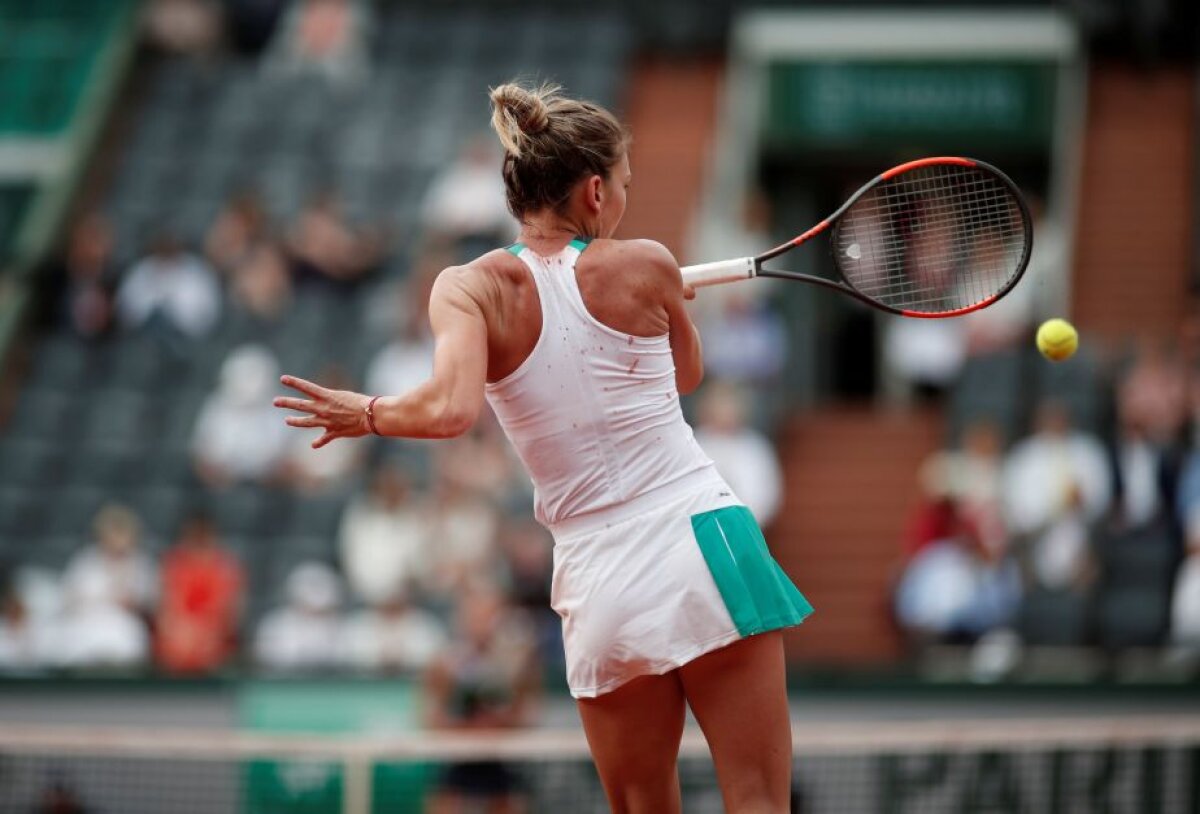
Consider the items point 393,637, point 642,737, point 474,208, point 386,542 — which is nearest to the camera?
point 642,737

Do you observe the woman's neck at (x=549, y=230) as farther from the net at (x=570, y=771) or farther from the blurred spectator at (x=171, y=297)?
the blurred spectator at (x=171, y=297)

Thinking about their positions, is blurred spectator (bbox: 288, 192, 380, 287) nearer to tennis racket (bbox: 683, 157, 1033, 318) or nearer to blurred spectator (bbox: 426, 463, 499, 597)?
blurred spectator (bbox: 426, 463, 499, 597)

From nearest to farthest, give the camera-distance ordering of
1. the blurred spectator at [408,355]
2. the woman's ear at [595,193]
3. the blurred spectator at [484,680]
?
the woman's ear at [595,193] → the blurred spectator at [484,680] → the blurred spectator at [408,355]

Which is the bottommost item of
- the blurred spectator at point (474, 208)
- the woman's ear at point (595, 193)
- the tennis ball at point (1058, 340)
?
the tennis ball at point (1058, 340)

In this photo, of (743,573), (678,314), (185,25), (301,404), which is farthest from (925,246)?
(185,25)

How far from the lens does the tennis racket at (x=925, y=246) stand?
15.2 ft

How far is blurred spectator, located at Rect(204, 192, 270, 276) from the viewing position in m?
14.2

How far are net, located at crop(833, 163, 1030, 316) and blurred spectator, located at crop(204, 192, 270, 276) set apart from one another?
9261 mm

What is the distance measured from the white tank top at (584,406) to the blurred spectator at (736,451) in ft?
23.9

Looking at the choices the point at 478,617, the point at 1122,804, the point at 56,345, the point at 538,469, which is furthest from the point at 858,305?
the point at 538,469

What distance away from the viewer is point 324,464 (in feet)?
40.8

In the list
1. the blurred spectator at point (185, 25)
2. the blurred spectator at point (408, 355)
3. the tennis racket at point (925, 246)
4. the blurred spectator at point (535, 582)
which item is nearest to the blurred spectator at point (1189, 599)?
the blurred spectator at point (535, 582)

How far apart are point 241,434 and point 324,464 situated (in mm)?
739

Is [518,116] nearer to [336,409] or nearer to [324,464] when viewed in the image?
[336,409]
